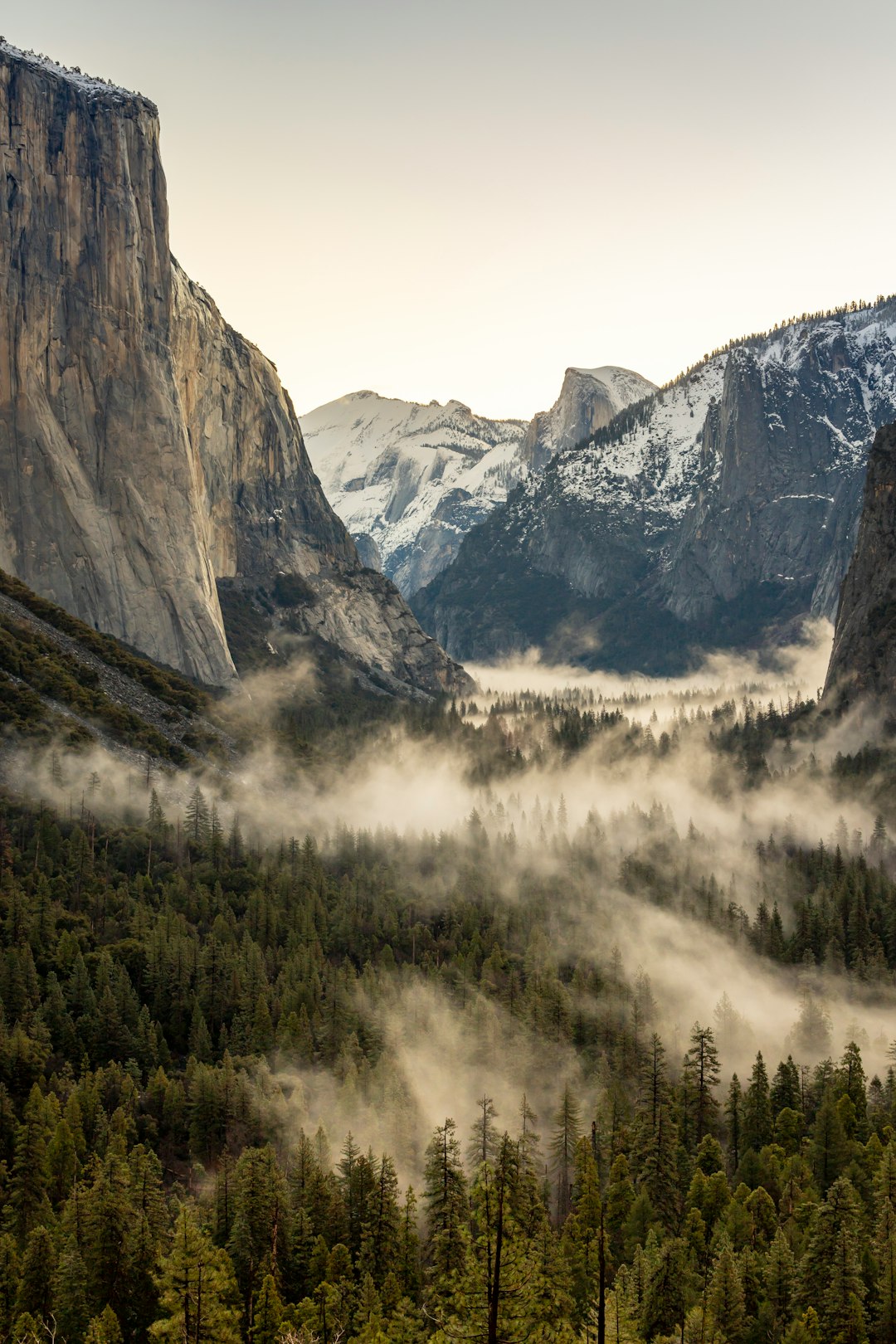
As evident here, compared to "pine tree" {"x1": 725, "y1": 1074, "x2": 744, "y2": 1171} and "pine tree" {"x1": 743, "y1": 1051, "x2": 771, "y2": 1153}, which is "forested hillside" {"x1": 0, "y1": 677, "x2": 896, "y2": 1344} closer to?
"pine tree" {"x1": 743, "y1": 1051, "x2": 771, "y2": 1153}

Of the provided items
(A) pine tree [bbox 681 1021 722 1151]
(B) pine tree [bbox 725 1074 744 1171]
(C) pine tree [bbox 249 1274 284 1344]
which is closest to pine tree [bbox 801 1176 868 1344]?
(C) pine tree [bbox 249 1274 284 1344]

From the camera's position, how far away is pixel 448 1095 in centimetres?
12481

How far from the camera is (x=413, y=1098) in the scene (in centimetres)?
12062

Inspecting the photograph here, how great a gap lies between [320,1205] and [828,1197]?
31595mm

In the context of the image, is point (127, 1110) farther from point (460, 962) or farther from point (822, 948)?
point (822, 948)

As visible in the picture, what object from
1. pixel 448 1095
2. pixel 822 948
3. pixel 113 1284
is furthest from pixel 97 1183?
pixel 822 948

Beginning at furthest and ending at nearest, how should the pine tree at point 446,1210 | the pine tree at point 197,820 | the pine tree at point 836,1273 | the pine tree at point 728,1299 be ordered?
the pine tree at point 197,820 < the pine tree at point 446,1210 < the pine tree at point 728,1299 < the pine tree at point 836,1273

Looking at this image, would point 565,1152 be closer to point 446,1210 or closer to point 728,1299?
point 446,1210

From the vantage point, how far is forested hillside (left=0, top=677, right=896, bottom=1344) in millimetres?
71438

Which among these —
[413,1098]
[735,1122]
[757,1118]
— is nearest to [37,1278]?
[413,1098]

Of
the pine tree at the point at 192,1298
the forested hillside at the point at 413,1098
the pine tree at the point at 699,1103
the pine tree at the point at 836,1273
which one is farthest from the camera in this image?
the pine tree at the point at 699,1103

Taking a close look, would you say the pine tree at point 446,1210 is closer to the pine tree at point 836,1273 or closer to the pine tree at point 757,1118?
the pine tree at point 836,1273

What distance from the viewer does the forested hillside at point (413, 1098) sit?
234 feet

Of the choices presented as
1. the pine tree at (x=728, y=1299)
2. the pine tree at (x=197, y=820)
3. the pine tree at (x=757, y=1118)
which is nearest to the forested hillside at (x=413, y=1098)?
the pine tree at (x=728, y=1299)
